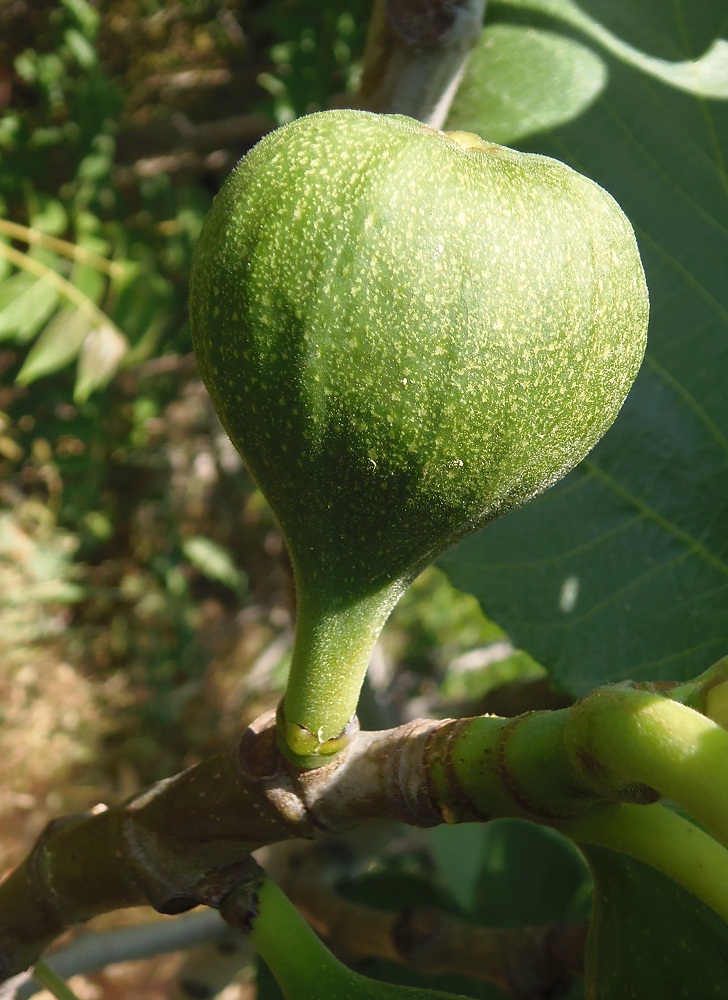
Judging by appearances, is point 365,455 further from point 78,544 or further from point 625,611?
point 78,544

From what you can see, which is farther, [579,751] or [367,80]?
[367,80]

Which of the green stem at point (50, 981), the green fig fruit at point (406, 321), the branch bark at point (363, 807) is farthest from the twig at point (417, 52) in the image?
the green stem at point (50, 981)

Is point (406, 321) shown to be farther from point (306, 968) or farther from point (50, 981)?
point (50, 981)

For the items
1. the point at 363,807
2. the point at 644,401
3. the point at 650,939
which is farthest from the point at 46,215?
the point at 650,939

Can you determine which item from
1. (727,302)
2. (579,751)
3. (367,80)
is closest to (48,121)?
(367,80)

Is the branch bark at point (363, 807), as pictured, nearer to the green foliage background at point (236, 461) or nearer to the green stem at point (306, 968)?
the green stem at point (306, 968)

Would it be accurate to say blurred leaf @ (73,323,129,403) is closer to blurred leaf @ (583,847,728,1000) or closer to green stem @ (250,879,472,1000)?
green stem @ (250,879,472,1000)
